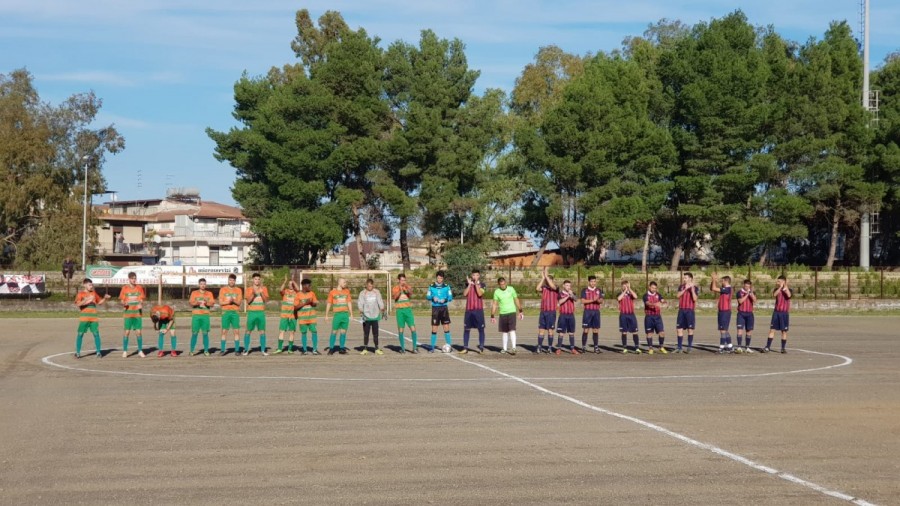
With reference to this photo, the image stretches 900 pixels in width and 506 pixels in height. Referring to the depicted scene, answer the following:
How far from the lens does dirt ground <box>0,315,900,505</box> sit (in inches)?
386

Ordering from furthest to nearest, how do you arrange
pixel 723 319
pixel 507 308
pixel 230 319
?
1. pixel 723 319
2. pixel 507 308
3. pixel 230 319

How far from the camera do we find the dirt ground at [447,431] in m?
9.81

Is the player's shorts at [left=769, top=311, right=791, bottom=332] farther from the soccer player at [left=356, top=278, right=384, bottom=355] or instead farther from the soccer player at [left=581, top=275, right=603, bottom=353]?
the soccer player at [left=356, top=278, right=384, bottom=355]

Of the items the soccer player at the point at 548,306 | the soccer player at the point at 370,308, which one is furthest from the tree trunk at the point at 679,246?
the soccer player at the point at 370,308

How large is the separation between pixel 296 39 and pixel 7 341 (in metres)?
50.3

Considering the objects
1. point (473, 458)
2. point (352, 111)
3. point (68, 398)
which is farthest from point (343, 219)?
point (473, 458)

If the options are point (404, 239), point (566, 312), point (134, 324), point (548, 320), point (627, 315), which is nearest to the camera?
point (134, 324)

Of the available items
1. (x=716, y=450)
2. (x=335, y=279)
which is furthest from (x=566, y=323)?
(x=335, y=279)

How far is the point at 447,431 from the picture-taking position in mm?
13023

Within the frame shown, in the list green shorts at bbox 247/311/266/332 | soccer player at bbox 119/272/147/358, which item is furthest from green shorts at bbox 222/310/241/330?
soccer player at bbox 119/272/147/358

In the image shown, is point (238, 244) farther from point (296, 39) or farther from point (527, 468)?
point (527, 468)

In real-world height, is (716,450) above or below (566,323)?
below

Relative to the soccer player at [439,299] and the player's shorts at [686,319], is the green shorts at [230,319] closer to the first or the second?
the soccer player at [439,299]

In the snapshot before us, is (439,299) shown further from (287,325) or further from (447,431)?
(447,431)
